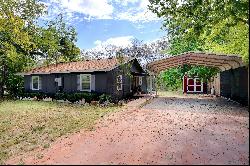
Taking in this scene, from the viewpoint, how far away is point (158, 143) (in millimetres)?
9578

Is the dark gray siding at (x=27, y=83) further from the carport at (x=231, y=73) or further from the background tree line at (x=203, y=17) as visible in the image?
the background tree line at (x=203, y=17)

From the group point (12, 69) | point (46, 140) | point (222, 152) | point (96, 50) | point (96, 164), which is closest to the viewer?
point (96, 164)

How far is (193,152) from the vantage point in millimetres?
8453

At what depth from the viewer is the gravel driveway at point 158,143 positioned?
26.5 feet

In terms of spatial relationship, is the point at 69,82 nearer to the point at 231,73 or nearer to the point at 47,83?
the point at 47,83

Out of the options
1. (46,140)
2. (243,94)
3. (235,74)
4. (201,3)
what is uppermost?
(201,3)

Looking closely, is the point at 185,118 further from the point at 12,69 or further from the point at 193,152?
the point at 12,69

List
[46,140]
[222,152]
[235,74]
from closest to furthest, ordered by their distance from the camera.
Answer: [222,152], [46,140], [235,74]

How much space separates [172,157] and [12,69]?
27.0 meters

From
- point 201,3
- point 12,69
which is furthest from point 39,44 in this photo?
point 201,3

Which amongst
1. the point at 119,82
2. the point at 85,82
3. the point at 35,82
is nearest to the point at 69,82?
the point at 85,82

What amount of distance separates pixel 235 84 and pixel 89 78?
1143 cm

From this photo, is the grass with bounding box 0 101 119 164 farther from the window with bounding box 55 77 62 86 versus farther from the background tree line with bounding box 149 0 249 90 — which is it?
the window with bounding box 55 77 62 86

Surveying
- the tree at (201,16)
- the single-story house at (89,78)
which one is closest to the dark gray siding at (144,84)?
the single-story house at (89,78)
